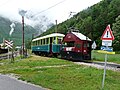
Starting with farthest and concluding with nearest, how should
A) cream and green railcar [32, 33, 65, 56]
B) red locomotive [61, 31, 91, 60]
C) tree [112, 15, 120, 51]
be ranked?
1. tree [112, 15, 120, 51]
2. cream and green railcar [32, 33, 65, 56]
3. red locomotive [61, 31, 91, 60]

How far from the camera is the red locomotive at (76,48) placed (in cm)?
3347

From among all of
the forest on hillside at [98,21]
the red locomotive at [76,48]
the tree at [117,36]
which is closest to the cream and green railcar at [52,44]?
the red locomotive at [76,48]

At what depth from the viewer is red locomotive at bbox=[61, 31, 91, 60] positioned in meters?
33.5

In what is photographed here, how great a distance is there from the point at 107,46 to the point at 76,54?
833 inches

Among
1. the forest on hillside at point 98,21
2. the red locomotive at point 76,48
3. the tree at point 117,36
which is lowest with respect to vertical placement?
the red locomotive at point 76,48

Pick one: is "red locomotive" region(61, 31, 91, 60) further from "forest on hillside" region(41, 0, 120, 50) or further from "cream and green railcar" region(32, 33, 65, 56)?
"forest on hillside" region(41, 0, 120, 50)

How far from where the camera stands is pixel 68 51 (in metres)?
34.5

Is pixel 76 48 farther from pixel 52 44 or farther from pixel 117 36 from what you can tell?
pixel 117 36

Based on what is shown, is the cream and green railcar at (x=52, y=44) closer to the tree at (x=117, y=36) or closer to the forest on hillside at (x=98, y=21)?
the tree at (x=117, y=36)

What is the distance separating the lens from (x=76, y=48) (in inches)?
1329

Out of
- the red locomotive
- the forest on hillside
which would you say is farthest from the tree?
the red locomotive

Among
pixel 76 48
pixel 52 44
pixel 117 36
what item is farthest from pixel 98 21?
pixel 76 48

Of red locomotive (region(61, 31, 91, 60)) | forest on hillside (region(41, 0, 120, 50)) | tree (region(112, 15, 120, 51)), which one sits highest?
forest on hillside (region(41, 0, 120, 50))

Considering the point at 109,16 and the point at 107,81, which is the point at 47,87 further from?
the point at 109,16
